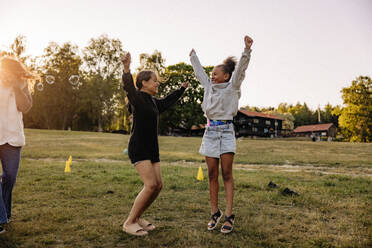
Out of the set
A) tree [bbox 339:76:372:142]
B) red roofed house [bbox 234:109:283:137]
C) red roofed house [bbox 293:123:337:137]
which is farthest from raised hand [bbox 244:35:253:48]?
red roofed house [bbox 293:123:337:137]

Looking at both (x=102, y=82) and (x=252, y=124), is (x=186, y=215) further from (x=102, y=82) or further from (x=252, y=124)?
(x=252, y=124)

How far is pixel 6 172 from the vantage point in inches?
144

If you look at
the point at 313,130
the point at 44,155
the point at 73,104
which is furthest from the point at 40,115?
the point at 313,130

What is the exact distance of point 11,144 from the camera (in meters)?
3.58

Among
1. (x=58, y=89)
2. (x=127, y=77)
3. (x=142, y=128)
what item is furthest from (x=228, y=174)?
(x=58, y=89)

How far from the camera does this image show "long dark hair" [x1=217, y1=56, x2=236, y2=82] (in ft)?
12.9

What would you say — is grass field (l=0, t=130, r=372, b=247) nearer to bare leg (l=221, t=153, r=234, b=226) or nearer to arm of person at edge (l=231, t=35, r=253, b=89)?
bare leg (l=221, t=153, r=234, b=226)

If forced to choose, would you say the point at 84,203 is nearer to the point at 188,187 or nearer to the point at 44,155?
the point at 188,187

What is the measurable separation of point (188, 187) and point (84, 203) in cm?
232

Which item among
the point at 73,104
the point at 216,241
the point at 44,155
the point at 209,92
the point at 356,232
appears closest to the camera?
the point at 216,241

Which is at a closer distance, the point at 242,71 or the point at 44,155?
the point at 242,71

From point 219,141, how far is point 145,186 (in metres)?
1.15

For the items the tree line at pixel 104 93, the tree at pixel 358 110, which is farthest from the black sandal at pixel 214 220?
the tree at pixel 358 110

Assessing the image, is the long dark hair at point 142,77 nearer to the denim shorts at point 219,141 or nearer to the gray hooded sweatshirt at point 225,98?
the gray hooded sweatshirt at point 225,98
